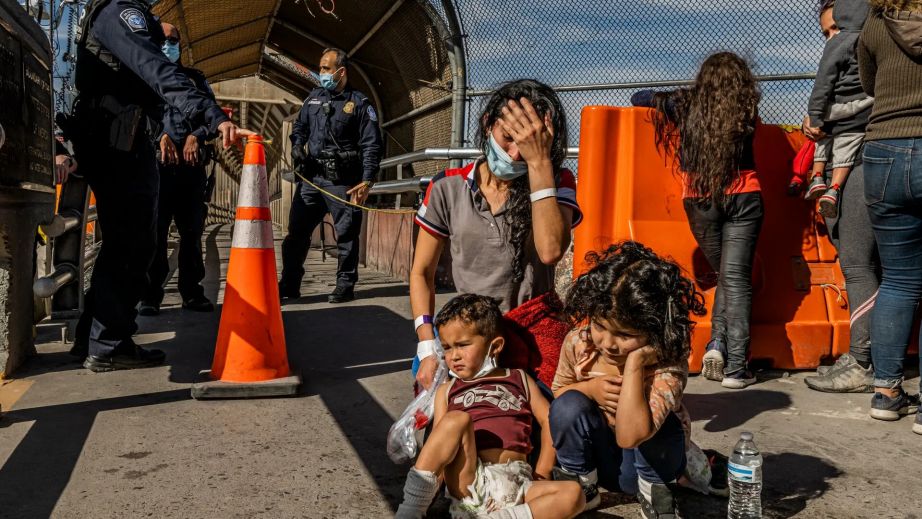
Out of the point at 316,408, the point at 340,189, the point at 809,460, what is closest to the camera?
the point at 809,460

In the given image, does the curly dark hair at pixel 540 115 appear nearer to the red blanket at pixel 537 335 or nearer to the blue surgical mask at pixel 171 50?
the red blanket at pixel 537 335

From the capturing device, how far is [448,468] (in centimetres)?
245

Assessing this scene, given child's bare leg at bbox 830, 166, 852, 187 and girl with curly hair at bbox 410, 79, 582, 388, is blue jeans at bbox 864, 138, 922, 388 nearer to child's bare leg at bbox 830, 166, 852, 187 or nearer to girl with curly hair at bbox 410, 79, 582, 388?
child's bare leg at bbox 830, 166, 852, 187

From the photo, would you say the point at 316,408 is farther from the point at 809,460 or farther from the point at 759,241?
the point at 759,241

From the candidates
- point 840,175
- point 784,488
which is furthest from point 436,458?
point 840,175

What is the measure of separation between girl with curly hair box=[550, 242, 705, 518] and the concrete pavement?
19 centimetres

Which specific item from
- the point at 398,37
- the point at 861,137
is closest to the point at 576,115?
the point at 861,137

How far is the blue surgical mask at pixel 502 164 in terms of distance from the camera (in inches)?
104

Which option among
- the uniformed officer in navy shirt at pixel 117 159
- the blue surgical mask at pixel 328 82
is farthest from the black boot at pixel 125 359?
the blue surgical mask at pixel 328 82

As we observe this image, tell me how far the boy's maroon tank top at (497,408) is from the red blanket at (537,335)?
0.13 meters

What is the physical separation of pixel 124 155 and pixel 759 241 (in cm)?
353

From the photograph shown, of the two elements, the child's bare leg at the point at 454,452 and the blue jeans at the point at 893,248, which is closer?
the child's bare leg at the point at 454,452

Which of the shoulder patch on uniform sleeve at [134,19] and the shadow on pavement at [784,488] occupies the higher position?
the shoulder patch on uniform sleeve at [134,19]

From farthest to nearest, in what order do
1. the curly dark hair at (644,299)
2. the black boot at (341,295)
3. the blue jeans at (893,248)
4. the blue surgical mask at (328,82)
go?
1. the blue surgical mask at (328,82)
2. the black boot at (341,295)
3. the blue jeans at (893,248)
4. the curly dark hair at (644,299)
